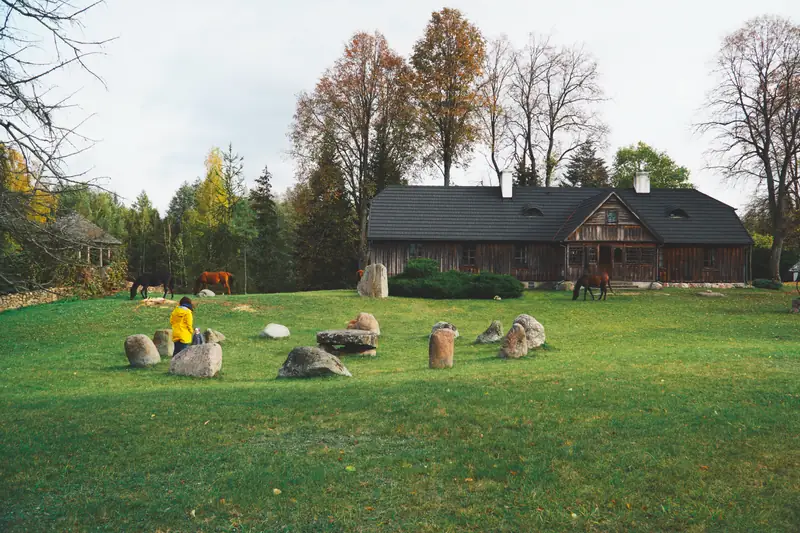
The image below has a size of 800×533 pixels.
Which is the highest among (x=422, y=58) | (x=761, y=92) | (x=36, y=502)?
(x=422, y=58)

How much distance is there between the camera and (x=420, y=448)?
8180 millimetres

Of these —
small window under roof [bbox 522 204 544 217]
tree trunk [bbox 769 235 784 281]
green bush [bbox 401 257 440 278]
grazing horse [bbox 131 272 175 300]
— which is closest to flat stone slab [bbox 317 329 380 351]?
grazing horse [bbox 131 272 175 300]

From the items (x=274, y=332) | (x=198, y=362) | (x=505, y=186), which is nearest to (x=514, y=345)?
(x=198, y=362)

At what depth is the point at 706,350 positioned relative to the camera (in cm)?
1675

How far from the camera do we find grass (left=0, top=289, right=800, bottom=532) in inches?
255

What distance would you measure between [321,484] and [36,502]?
10.6ft

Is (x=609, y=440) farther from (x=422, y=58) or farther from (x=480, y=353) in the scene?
(x=422, y=58)

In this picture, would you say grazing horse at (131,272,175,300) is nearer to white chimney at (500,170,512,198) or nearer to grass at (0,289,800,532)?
grass at (0,289,800,532)

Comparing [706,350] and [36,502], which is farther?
[706,350]

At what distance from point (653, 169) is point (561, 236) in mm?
40058

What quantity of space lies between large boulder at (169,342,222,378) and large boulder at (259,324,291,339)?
6.38 metres

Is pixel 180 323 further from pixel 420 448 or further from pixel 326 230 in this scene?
pixel 326 230

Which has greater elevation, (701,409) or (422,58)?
(422,58)

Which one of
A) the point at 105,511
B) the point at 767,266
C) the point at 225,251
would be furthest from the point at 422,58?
the point at 105,511
